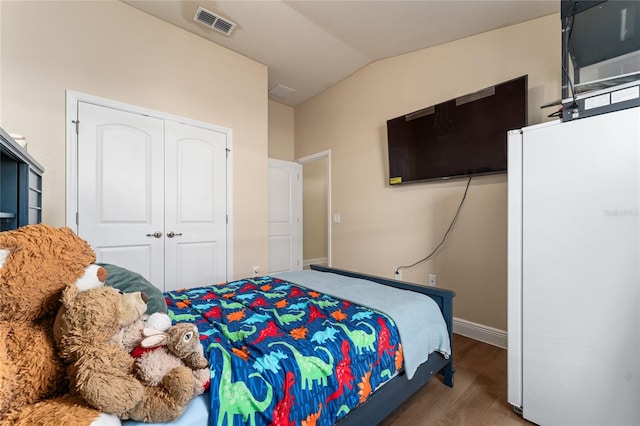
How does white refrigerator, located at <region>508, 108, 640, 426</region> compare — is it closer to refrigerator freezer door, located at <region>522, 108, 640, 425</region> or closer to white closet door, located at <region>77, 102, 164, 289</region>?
refrigerator freezer door, located at <region>522, 108, 640, 425</region>

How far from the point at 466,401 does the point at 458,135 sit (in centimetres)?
207

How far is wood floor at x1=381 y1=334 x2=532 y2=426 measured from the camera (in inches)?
58.4

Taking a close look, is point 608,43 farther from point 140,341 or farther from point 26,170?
point 26,170

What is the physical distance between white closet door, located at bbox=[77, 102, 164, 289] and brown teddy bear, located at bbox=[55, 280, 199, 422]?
1967 millimetres

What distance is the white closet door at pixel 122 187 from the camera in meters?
2.27

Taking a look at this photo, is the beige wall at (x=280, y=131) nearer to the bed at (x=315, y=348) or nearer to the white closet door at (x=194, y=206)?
the white closet door at (x=194, y=206)

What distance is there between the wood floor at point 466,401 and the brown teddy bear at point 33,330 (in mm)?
1451

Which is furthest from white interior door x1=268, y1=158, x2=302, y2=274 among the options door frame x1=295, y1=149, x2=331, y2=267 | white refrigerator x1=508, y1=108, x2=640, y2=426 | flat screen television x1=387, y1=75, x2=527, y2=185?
white refrigerator x1=508, y1=108, x2=640, y2=426

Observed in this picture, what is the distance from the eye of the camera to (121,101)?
2418 millimetres

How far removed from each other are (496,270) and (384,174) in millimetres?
1524

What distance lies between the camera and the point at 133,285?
110 cm

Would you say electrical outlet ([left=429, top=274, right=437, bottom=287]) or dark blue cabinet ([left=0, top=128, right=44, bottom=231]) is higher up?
dark blue cabinet ([left=0, top=128, right=44, bottom=231])

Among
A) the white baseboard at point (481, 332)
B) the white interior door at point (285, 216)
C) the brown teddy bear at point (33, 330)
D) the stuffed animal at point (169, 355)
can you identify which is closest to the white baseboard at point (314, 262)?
the white interior door at point (285, 216)

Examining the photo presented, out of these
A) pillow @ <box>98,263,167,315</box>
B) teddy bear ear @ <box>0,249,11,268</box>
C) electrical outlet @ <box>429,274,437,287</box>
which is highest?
teddy bear ear @ <box>0,249,11,268</box>
